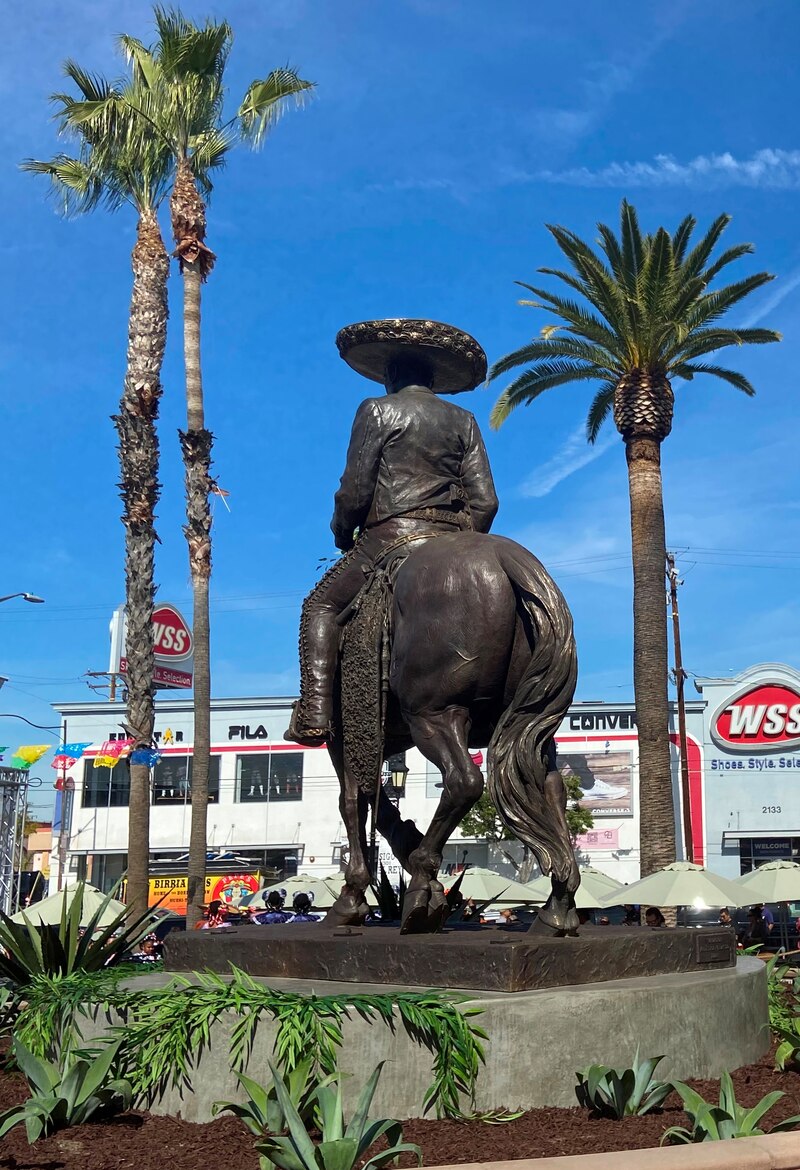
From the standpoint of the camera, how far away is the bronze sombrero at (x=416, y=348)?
6.74 m

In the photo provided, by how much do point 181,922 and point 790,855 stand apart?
23.0m

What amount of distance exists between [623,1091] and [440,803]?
1601 mm

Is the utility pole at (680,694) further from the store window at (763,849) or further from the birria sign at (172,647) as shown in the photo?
the birria sign at (172,647)

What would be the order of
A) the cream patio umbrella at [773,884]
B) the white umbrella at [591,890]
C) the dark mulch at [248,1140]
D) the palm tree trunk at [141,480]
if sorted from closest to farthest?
1. the dark mulch at [248,1140]
2. the white umbrella at [591,890]
3. the cream patio umbrella at [773,884]
4. the palm tree trunk at [141,480]

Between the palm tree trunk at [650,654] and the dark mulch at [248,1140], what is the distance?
14.8 meters

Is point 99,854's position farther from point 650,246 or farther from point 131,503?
point 650,246

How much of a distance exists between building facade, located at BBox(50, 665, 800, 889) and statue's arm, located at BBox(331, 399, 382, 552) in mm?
33830

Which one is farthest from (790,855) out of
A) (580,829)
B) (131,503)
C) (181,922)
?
(131,503)

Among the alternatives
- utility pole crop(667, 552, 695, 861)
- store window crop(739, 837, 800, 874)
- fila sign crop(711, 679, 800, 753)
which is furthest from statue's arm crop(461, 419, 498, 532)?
store window crop(739, 837, 800, 874)

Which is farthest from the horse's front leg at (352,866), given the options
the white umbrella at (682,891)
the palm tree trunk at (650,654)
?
the palm tree trunk at (650,654)

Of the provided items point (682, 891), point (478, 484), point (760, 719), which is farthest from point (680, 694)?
point (478, 484)

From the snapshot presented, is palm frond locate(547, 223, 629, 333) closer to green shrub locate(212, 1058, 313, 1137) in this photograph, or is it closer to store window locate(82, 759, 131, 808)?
green shrub locate(212, 1058, 313, 1137)

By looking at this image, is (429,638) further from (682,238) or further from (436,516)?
(682,238)

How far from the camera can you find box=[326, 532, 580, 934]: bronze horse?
17.7 ft
